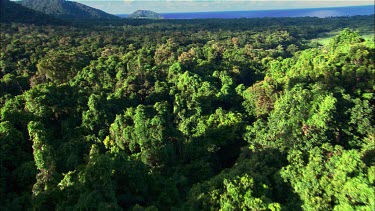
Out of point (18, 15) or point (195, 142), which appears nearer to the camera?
point (195, 142)

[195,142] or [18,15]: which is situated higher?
[18,15]

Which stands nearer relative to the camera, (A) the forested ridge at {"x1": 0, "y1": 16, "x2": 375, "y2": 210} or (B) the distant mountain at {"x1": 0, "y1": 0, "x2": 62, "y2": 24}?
(A) the forested ridge at {"x1": 0, "y1": 16, "x2": 375, "y2": 210}

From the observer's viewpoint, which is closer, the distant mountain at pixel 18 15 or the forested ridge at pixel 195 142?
the forested ridge at pixel 195 142

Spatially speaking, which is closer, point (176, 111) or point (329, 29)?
point (176, 111)

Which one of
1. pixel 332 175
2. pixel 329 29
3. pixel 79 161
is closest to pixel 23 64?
pixel 79 161

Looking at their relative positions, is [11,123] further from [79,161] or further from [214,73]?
[214,73]
